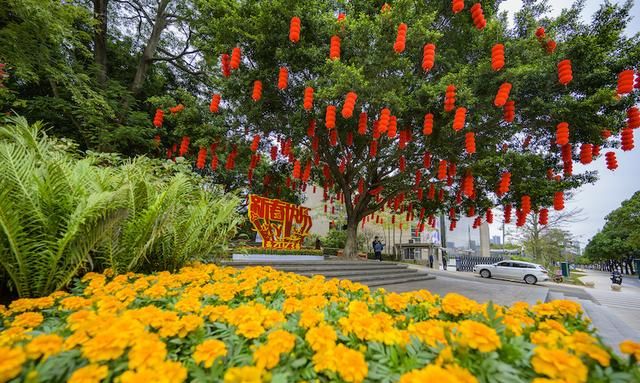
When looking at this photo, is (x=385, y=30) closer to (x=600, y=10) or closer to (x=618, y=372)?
(x=600, y=10)

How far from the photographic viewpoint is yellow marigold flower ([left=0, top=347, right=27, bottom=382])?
91 cm

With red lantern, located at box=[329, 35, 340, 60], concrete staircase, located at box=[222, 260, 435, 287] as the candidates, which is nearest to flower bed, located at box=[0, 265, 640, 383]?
concrete staircase, located at box=[222, 260, 435, 287]

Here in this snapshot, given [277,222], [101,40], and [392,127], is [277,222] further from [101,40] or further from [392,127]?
[101,40]

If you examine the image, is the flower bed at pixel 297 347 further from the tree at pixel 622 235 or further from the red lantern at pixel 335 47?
the tree at pixel 622 235

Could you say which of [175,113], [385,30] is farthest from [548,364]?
[175,113]

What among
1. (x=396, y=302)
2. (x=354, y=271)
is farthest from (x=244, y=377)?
(x=354, y=271)

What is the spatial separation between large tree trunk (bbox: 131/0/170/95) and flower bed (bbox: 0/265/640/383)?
47.4 ft

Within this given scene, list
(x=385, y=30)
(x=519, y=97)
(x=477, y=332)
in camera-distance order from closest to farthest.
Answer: (x=477, y=332), (x=385, y=30), (x=519, y=97)

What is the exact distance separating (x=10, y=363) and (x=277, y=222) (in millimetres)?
10652

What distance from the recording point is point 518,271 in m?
16.6

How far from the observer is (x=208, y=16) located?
364 inches

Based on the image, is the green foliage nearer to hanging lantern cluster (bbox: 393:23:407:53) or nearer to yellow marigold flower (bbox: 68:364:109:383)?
yellow marigold flower (bbox: 68:364:109:383)

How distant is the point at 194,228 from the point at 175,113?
7383mm

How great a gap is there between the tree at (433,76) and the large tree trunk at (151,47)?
17.4 ft
